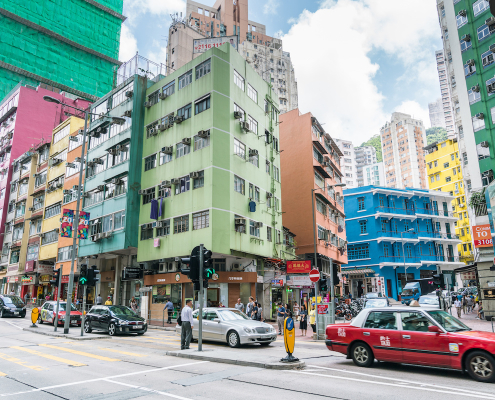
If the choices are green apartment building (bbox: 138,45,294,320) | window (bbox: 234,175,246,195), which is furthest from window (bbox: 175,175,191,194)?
window (bbox: 234,175,246,195)

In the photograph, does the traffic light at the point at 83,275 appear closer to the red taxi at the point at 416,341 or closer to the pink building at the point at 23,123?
the red taxi at the point at 416,341

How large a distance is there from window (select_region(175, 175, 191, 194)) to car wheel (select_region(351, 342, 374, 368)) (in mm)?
19316

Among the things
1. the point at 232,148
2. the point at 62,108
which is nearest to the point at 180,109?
the point at 232,148

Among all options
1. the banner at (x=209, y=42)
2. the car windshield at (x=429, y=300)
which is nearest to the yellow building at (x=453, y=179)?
the car windshield at (x=429, y=300)

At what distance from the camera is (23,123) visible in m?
57.5

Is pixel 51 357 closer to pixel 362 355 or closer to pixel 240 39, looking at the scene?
pixel 362 355

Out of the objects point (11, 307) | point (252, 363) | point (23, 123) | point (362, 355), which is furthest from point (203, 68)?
point (23, 123)

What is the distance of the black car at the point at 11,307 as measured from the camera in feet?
106

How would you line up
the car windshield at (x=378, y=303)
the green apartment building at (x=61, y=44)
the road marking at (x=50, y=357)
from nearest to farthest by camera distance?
1. the road marking at (x=50, y=357)
2. the car windshield at (x=378, y=303)
3. the green apartment building at (x=61, y=44)

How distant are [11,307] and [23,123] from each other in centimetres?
3466

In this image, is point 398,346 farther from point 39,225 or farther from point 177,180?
point 39,225

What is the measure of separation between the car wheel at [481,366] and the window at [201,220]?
18.9 metres

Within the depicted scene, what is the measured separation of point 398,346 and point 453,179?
268 feet

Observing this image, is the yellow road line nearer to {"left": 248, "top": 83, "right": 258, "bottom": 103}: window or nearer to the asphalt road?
the asphalt road
